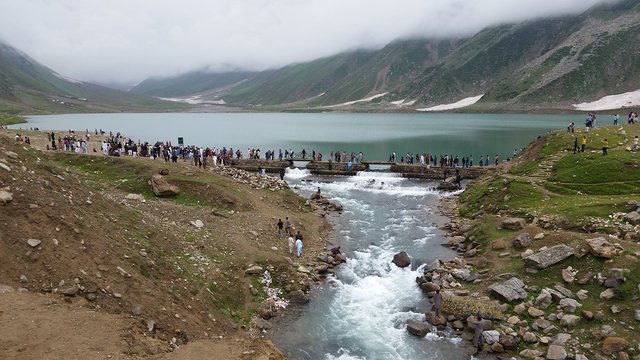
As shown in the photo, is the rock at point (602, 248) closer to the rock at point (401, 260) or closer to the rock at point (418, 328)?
the rock at point (418, 328)

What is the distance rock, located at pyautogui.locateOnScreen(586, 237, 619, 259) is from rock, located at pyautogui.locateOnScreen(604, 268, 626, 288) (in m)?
1.72

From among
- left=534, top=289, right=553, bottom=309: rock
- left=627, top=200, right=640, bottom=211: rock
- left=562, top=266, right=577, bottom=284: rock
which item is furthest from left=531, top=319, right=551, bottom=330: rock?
left=627, top=200, right=640, bottom=211: rock

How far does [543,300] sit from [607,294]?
3508 mm

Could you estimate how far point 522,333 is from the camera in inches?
1013

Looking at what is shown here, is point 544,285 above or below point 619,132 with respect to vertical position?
below

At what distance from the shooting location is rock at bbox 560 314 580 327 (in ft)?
84.4

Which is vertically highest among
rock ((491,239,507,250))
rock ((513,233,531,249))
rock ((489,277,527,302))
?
rock ((513,233,531,249))

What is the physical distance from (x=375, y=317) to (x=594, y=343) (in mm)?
12295

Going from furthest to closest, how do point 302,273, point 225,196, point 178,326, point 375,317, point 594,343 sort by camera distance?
point 225,196 < point 302,273 < point 375,317 < point 594,343 < point 178,326

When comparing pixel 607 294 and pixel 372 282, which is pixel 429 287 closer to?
pixel 372 282

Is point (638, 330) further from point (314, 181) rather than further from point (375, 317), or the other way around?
point (314, 181)

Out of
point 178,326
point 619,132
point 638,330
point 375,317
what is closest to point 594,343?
point 638,330

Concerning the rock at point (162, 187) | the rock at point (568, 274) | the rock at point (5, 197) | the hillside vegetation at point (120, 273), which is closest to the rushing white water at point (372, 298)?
the hillside vegetation at point (120, 273)

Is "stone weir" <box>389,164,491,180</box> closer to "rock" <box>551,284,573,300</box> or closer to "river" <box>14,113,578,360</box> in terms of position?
"river" <box>14,113,578,360</box>
